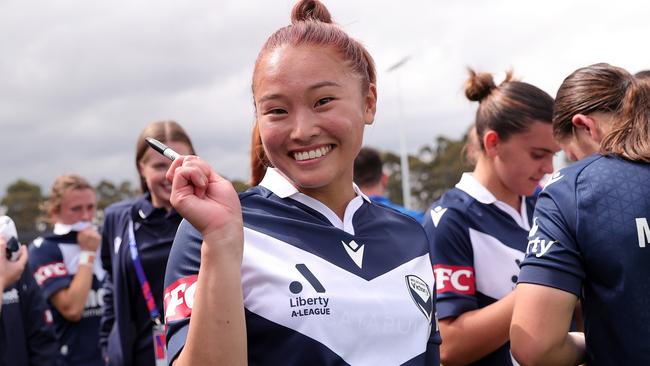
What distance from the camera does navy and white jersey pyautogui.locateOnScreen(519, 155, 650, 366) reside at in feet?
6.21

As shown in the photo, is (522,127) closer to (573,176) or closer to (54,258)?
(573,176)

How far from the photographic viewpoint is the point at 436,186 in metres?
38.1

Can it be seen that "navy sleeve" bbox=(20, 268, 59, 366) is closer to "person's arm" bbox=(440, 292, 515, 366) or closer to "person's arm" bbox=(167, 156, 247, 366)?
"person's arm" bbox=(440, 292, 515, 366)

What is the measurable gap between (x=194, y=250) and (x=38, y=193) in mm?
29745

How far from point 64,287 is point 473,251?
3.34 meters

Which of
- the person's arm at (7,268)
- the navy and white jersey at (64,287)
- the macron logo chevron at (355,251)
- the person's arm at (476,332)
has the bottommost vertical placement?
the navy and white jersey at (64,287)

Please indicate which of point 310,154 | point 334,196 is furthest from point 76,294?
point 310,154

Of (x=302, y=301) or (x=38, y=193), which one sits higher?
(x=302, y=301)

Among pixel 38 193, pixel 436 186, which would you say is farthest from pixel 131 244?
pixel 436 186

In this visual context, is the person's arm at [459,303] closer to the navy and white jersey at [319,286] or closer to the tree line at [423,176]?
the navy and white jersey at [319,286]

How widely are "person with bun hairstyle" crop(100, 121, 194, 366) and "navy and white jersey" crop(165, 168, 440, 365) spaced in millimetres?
1915

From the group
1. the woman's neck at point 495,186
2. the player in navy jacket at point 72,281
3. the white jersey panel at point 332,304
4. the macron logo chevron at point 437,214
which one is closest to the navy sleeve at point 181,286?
the white jersey panel at point 332,304

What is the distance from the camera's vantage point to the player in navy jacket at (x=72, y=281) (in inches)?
190

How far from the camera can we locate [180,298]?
156cm
